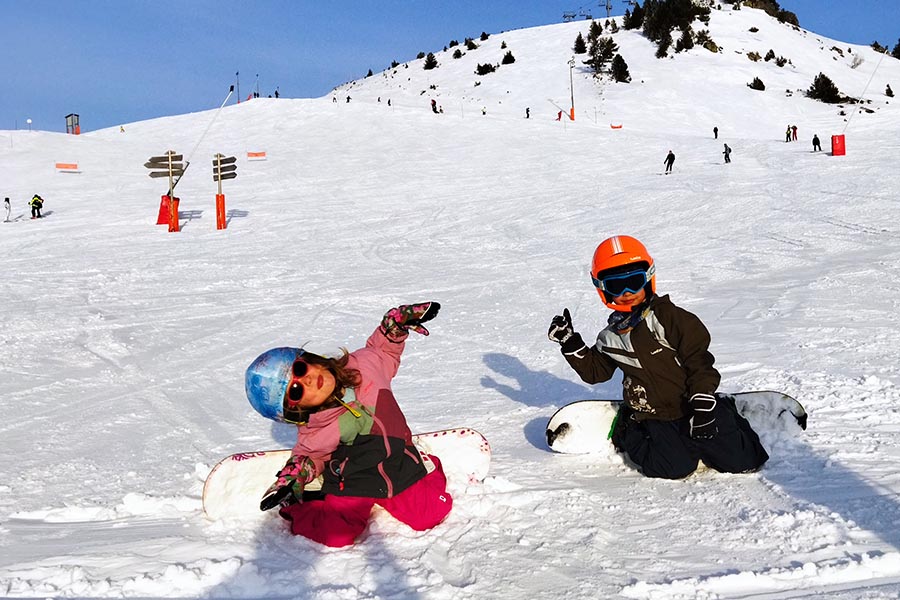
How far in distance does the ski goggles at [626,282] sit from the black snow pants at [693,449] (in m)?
0.73

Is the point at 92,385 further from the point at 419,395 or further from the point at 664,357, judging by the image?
the point at 664,357

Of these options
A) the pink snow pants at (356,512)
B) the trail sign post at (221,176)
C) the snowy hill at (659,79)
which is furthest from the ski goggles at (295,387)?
the snowy hill at (659,79)

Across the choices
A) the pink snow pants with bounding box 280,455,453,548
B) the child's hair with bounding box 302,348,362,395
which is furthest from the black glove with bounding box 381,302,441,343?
the pink snow pants with bounding box 280,455,453,548

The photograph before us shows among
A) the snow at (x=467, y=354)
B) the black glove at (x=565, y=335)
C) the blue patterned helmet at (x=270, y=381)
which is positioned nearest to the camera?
the snow at (x=467, y=354)

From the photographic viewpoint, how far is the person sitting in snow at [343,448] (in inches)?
120

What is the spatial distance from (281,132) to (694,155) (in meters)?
19.3

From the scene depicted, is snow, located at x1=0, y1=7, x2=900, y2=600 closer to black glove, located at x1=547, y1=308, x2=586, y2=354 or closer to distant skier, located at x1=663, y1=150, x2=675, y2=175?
distant skier, located at x1=663, y1=150, x2=675, y2=175

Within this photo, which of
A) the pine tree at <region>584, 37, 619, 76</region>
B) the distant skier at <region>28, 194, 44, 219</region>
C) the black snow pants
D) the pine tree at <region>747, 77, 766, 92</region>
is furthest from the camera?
the pine tree at <region>584, 37, 619, 76</region>

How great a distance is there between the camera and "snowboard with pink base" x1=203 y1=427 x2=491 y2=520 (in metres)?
3.50

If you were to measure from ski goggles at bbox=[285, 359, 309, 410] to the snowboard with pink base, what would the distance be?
62 centimetres

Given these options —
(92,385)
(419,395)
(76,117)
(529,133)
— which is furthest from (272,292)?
(76,117)

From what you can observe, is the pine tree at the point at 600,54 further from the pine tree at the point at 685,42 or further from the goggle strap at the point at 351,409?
the goggle strap at the point at 351,409

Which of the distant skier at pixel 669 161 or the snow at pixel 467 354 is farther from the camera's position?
the distant skier at pixel 669 161

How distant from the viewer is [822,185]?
17094mm
